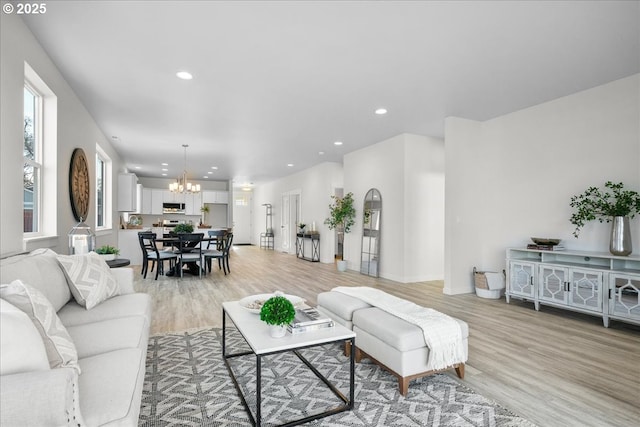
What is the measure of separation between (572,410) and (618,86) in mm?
3770

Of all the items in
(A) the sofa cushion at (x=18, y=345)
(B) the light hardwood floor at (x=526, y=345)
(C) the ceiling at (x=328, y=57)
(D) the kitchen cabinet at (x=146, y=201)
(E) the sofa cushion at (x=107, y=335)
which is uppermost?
(C) the ceiling at (x=328, y=57)

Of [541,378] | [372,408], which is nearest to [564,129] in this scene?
[541,378]

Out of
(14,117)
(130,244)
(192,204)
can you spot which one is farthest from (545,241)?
(192,204)

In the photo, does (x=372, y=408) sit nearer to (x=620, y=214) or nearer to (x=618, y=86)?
(x=620, y=214)

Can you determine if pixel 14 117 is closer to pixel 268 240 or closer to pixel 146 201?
pixel 146 201

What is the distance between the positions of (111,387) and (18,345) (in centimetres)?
38

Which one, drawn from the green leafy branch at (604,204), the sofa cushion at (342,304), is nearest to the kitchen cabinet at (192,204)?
the sofa cushion at (342,304)

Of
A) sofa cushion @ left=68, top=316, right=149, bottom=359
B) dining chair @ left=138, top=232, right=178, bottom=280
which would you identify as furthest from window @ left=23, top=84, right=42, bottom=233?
dining chair @ left=138, top=232, right=178, bottom=280

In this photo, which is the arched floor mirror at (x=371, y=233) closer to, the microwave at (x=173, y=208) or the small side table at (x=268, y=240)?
the small side table at (x=268, y=240)

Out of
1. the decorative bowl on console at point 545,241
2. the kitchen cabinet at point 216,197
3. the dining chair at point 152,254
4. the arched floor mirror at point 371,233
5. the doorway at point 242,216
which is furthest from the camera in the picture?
the doorway at point 242,216

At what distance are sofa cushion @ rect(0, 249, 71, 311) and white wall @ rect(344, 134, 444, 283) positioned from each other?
5053mm

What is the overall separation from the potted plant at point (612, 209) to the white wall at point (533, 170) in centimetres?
11

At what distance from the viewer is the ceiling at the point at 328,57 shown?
257 centimetres

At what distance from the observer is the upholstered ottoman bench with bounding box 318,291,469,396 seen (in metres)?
2.14
